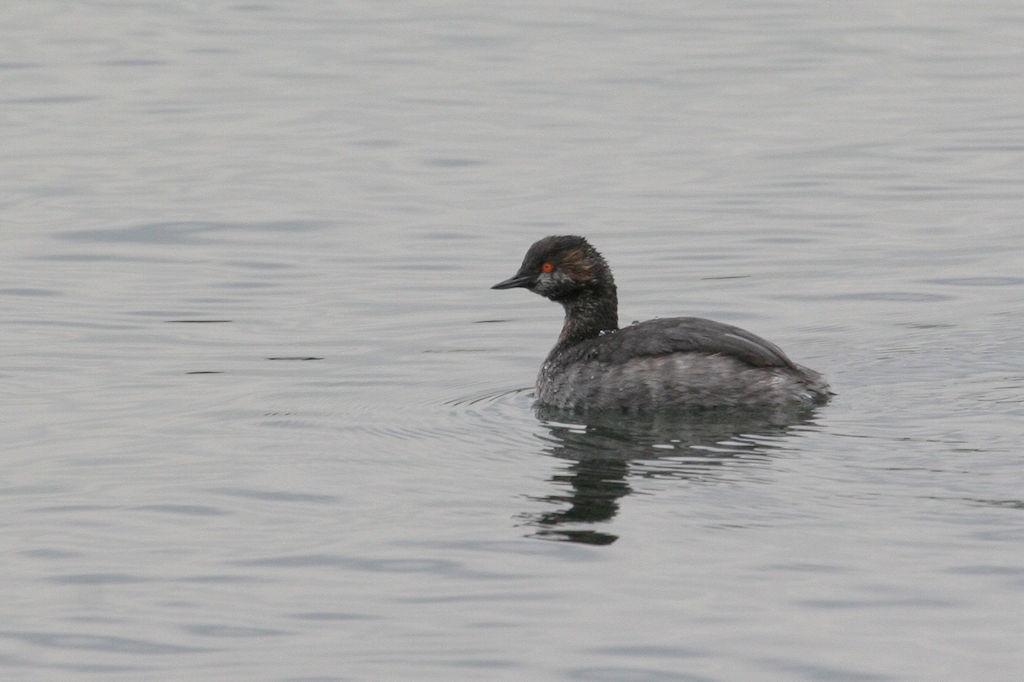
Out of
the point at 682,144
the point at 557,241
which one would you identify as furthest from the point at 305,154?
the point at 557,241

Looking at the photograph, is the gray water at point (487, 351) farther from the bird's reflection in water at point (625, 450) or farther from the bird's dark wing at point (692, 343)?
A: the bird's dark wing at point (692, 343)

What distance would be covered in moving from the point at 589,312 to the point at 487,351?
1139 millimetres

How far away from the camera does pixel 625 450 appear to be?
11406mm

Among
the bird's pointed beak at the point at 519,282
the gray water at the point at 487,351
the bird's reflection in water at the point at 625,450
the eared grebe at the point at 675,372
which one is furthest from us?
the bird's pointed beak at the point at 519,282

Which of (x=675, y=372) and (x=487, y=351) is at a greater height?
(x=675, y=372)

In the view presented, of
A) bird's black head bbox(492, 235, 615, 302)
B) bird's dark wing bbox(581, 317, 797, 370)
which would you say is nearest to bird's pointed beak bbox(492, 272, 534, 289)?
bird's black head bbox(492, 235, 615, 302)

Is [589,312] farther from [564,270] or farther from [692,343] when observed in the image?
[692,343]

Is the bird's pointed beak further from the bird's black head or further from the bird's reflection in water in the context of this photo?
the bird's reflection in water

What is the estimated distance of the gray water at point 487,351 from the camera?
849cm

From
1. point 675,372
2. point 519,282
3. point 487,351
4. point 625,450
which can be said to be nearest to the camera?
point 625,450

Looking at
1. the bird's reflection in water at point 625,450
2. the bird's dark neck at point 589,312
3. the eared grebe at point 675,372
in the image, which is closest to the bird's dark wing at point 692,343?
the eared grebe at point 675,372

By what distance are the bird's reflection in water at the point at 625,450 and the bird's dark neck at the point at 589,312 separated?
1.04 m

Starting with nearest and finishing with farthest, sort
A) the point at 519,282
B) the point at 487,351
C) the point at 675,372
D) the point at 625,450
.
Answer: the point at 625,450 < the point at 675,372 < the point at 519,282 < the point at 487,351

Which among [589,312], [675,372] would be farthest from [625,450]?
[589,312]
